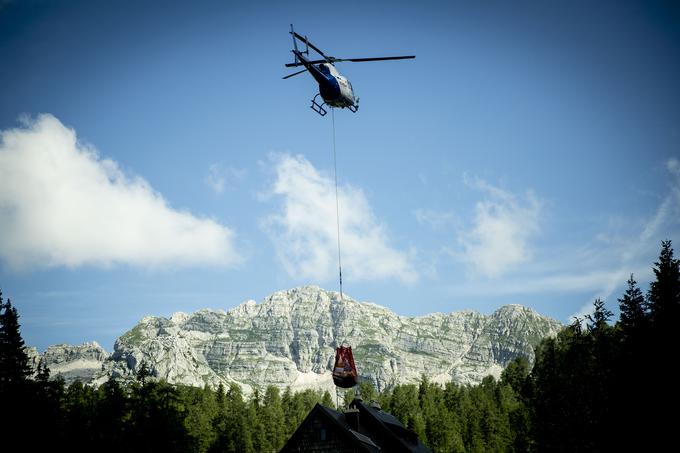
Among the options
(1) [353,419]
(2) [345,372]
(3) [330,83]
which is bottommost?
(1) [353,419]

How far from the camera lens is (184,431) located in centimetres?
4994

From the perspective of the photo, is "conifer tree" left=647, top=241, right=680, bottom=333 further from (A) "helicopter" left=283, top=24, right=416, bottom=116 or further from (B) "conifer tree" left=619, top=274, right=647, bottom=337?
(A) "helicopter" left=283, top=24, right=416, bottom=116

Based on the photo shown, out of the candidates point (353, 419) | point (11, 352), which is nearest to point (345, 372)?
point (353, 419)

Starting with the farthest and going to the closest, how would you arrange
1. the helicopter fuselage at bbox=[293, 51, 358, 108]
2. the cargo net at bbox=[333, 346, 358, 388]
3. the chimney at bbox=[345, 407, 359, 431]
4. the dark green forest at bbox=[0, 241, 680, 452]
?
the chimney at bbox=[345, 407, 359, 431]
the cargo net at bbox=[333, 346, 358, 388]
the helicopter fuselage at bbox=[293, 51, 358, 108]
the dark green forest at bbox=[0, 241, 680, 452]

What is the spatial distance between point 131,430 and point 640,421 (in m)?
35.3

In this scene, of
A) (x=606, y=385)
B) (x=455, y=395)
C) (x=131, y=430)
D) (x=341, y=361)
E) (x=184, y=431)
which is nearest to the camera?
(x=606, y=385)

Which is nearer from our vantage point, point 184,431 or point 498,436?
point 184,431

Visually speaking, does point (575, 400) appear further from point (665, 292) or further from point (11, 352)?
point (11, 352)

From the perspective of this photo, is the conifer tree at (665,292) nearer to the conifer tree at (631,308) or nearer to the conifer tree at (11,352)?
the conifer tree at (631,308)

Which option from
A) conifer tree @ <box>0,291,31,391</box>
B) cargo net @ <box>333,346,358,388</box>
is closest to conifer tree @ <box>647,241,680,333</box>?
cargo net @ <box>333,346,358,388</box>

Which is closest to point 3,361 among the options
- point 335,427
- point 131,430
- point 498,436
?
point 131,430

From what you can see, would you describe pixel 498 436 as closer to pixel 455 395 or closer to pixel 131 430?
pixel 455 395

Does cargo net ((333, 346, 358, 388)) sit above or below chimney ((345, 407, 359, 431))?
above

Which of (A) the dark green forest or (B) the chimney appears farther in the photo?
(B) the chimney
